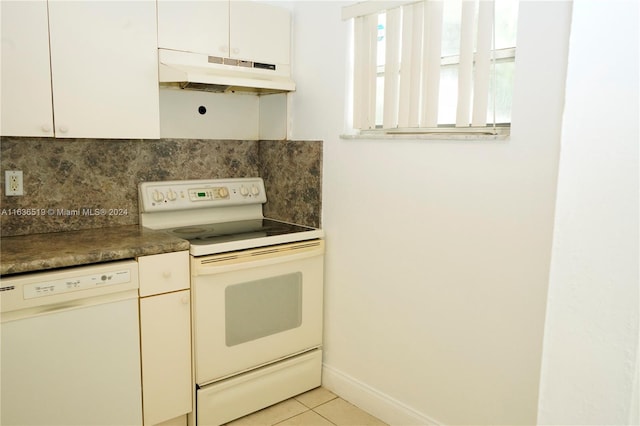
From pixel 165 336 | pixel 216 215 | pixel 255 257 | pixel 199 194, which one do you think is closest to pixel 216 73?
pixel 199 194

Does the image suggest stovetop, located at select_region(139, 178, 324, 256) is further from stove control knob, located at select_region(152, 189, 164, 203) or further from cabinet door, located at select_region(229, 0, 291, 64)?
cabinet door, located at select_region(229, 0, 291, 64)

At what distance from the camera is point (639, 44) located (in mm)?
540

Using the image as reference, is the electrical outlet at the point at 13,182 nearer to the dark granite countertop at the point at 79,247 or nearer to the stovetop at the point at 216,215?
the dark granite countertop at the point at 79,247

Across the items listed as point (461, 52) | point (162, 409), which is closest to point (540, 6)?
point (461, 52)

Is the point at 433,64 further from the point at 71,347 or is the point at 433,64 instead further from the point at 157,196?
the point at 71,347

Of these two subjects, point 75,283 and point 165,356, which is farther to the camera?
point 165,356

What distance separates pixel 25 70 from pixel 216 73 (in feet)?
2.79

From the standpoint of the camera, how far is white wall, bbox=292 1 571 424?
1.81 metres

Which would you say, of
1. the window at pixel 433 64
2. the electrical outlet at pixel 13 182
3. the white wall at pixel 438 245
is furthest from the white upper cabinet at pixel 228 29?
the electrical outlet at pixel 13 182

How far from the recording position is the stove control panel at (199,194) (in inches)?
→ 104

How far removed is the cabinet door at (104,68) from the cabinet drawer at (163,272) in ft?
2.02

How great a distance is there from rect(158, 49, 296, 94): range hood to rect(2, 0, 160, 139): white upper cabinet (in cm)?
8

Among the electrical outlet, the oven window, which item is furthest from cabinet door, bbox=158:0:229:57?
the oven window

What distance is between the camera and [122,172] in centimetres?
262
